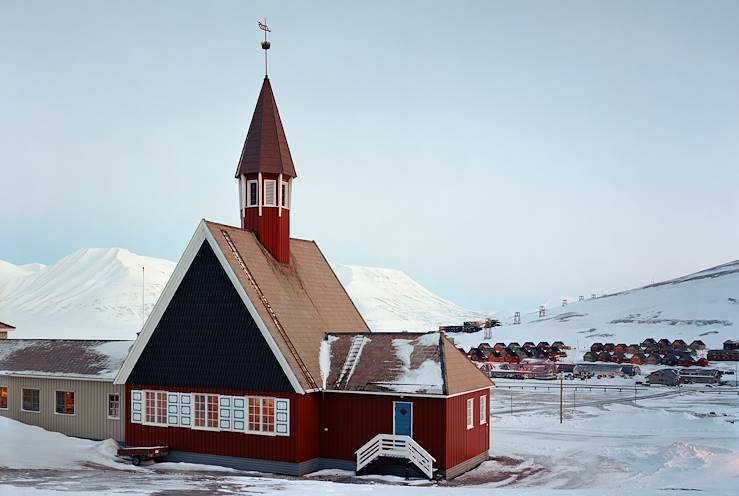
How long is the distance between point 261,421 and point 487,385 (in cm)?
887

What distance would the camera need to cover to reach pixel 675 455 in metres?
27.8

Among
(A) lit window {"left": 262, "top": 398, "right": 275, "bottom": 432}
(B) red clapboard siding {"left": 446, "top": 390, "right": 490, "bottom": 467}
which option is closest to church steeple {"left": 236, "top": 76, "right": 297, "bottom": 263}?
(A) lit window {"left": 262, "top": 398, "right": 275, "bottom": 432}

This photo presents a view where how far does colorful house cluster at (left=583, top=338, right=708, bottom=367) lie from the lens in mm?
88938

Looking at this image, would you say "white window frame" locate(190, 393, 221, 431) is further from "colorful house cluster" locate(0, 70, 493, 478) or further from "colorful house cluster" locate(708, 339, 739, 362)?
"colorful house cluster" locate(708, 339, 739, 362)

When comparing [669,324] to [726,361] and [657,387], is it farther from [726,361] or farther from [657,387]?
[657,387]

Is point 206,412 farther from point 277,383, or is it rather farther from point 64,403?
point 64,403

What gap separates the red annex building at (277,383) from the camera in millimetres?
24375

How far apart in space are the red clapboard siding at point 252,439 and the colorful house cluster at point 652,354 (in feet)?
242

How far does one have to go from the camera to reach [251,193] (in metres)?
30.3

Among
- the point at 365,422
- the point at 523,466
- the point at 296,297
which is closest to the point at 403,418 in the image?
the point at 365,422

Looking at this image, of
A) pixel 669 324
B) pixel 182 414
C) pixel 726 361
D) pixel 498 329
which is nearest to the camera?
pixel 182 414

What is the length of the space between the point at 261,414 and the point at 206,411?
2.49 meters

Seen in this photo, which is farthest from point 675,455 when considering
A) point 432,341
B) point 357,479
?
point 357,479

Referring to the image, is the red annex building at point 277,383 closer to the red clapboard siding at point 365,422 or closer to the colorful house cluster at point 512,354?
the red clapboard siding at point 365,422
